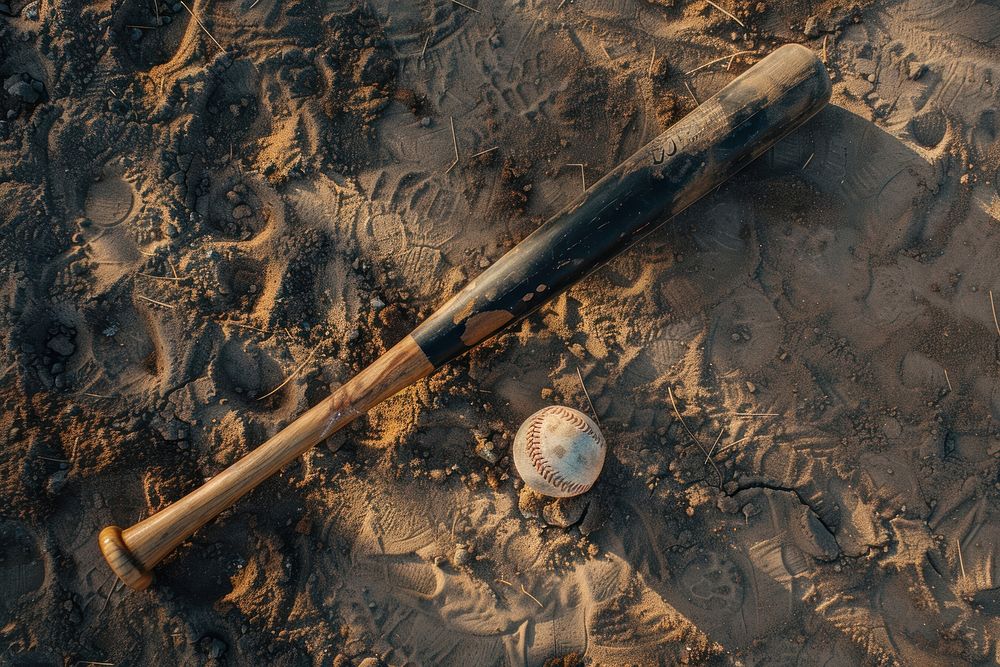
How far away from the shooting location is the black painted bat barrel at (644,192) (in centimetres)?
429

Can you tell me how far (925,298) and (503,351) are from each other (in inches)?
138

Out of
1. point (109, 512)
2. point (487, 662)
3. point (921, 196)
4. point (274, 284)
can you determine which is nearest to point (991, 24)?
point (921, 196)

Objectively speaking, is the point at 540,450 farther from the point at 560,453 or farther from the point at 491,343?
the point at 491,343

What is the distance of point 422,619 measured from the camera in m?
4.72

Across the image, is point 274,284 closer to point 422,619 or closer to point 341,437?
point 341,437

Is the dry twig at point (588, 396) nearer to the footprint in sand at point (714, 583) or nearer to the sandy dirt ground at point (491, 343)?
the sandy dirt ground at point (491, 343)

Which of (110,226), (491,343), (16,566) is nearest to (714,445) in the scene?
(491,343)

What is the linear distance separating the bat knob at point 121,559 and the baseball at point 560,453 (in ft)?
9.88

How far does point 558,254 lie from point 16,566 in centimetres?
498

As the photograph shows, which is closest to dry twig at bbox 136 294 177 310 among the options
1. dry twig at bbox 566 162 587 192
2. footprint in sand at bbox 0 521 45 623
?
footprint in sand at bbox 0 521 45 623

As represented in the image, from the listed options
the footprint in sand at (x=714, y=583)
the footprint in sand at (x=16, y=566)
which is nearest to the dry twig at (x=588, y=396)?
the footprint in sand at (x=714, y=583)

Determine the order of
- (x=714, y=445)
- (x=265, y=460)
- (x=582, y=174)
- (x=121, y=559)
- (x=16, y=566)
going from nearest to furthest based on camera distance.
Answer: (x=121, y=559) → (x=265, y=460) → (x=16, y=566) → (x=714, y=445) → (x=582, y=174)

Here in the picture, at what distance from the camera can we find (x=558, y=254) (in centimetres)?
437

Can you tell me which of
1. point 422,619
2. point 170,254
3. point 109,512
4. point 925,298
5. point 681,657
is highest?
point 170,254
